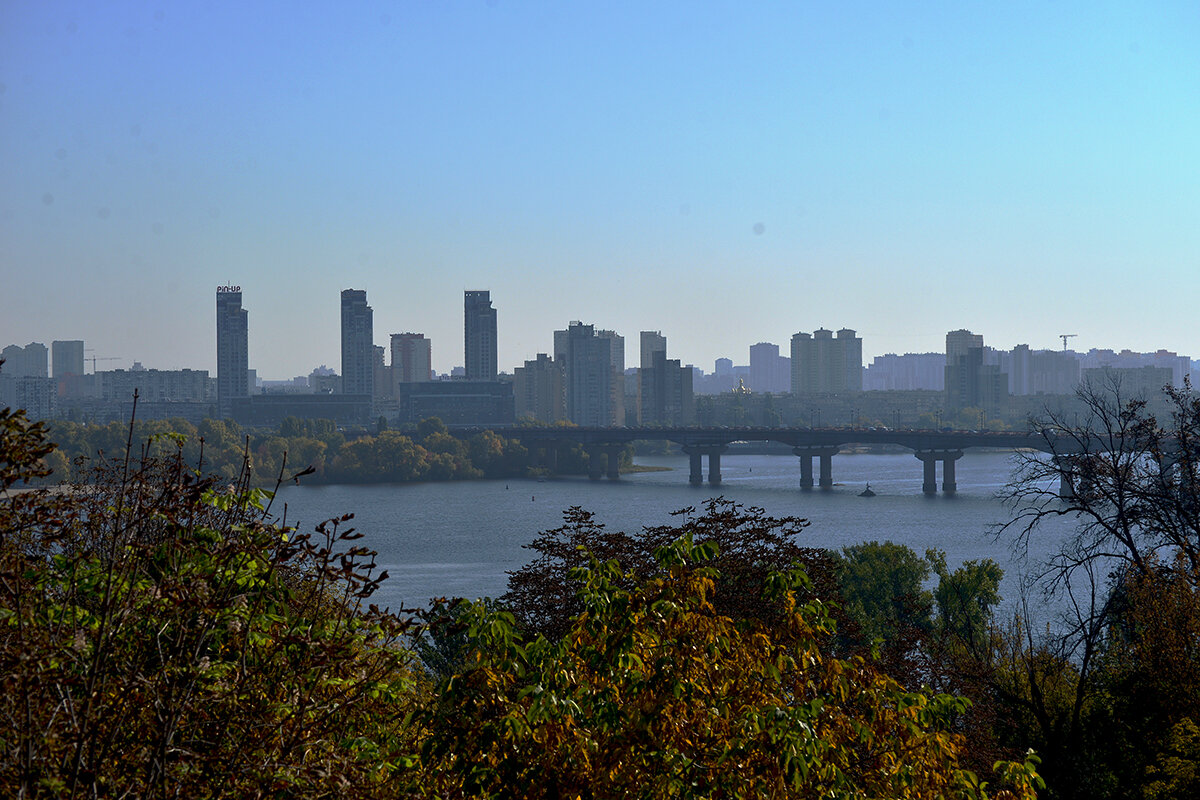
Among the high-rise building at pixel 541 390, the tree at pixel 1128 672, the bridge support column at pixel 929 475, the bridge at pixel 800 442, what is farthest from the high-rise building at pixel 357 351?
the tree at pixel 1128 672

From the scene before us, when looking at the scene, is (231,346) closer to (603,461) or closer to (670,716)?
(603,461)

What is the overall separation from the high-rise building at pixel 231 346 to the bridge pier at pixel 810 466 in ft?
366

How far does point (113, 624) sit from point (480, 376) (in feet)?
565

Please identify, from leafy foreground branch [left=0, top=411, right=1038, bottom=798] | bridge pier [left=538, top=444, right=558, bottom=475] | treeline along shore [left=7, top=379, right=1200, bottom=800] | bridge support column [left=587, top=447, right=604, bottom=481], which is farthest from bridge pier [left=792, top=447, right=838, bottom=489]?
leafy foreground branch [left=0, top=411, right=1038, bottom=798]

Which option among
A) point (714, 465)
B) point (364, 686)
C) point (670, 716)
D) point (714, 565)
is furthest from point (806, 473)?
point (364, 686)

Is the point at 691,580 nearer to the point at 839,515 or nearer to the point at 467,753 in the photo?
the point at 467,753

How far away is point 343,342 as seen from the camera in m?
189

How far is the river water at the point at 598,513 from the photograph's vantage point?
3712cm

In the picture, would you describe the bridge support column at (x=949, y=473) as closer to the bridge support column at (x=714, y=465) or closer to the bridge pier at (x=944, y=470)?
the bridge pier at (x=944, y=470)

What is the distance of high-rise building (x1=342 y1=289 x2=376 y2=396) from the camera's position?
18562cm

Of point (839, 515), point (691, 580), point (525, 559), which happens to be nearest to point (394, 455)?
point (839, 515)

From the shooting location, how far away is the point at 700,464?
77688 millimetres

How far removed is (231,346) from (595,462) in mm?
105047

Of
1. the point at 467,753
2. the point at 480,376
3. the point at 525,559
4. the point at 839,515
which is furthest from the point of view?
the point at 480,376
